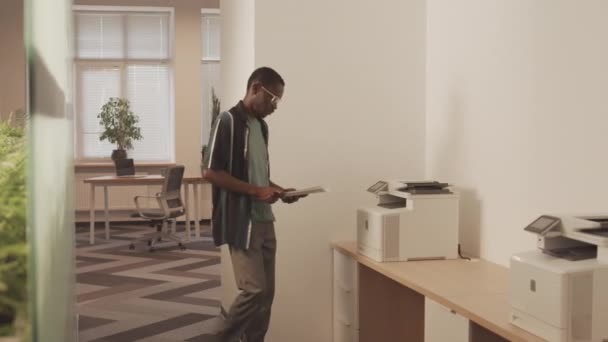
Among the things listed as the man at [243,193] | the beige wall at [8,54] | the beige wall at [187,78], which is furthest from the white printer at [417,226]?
the beige wall at [8,54]

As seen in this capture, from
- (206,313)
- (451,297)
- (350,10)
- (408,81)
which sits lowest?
(206,313)

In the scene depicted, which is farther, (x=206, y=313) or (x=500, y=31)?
(x=206, y=313)

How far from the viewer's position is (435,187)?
12.5ft

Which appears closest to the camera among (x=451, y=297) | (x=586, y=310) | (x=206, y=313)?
(x=586, y=310)

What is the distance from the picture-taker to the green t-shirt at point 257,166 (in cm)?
362

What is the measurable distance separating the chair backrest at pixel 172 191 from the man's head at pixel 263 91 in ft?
15.0

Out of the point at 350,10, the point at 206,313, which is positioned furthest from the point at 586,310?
the point at 206,313

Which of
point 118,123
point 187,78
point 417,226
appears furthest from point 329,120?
point 187,78

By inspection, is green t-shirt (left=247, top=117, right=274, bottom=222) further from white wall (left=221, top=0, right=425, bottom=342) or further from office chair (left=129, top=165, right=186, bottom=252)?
office chair (left=129, top=165, right=186, bottom=252)

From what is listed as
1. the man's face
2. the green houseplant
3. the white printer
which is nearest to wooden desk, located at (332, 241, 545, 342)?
the white printer

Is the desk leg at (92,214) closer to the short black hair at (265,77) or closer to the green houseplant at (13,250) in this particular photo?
the short black hair at (265,77)

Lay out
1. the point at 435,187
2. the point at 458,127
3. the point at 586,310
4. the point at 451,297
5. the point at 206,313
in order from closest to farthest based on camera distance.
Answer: the point at 586,310 < the point at 451,297 < the point at 435,187 < the point at 458,127 < the point at 206,313

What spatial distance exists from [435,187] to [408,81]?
3.12ft

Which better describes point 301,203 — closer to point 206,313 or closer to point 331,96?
point 331,96
